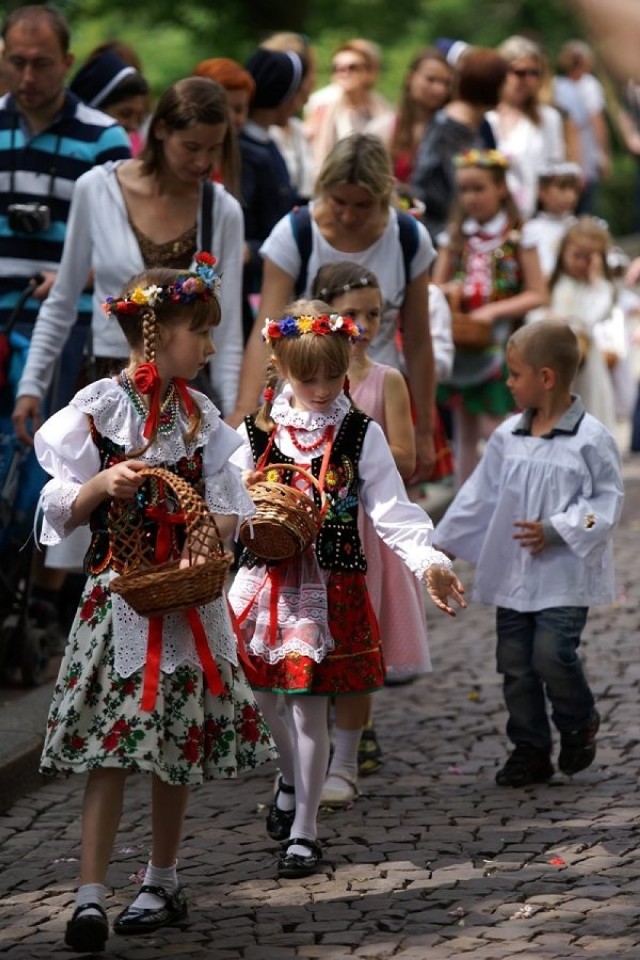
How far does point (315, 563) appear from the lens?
5.41 metres

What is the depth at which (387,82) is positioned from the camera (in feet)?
86.3

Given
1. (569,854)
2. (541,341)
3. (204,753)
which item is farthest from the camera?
(541,341)

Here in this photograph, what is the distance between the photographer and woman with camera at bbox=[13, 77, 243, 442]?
6281mm

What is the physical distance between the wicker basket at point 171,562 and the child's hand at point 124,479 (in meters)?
Answer: 0.02

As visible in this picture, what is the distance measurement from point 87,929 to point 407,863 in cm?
114

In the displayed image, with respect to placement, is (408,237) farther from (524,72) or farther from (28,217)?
(524,72)

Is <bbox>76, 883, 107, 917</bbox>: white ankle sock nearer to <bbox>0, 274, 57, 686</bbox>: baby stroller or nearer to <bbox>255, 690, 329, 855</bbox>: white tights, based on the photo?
<bbox>255, 690, 329, 855</bbox>: white tights

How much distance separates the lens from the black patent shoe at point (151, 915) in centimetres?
474

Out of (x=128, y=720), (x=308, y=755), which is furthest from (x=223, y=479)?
(x=308, y=755)

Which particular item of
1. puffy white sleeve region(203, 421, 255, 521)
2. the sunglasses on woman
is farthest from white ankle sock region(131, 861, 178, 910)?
the sunglasses on woman

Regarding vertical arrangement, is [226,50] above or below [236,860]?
above

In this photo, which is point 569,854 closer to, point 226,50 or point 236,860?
point 236,860

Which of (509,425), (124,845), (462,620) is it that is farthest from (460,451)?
(124,845)

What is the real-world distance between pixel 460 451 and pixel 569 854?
568 cm
